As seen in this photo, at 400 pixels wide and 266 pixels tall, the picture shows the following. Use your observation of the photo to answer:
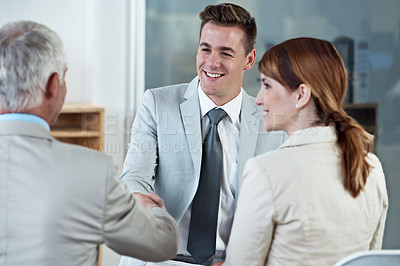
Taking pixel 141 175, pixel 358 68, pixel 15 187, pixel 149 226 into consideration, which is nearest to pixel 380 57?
pixel 358 68

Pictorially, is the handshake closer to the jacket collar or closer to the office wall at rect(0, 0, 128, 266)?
the jacket collar

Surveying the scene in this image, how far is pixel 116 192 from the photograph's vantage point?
1136 mm

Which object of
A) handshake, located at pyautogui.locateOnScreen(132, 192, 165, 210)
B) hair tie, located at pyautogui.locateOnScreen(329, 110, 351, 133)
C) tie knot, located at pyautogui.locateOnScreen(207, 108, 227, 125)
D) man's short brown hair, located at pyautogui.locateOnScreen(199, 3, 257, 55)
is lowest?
handshake, located at pyautogui.locateOnScreen(132, 192, 165, 210)

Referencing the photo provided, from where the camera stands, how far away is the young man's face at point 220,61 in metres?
2.10

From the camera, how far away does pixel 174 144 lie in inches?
79.6

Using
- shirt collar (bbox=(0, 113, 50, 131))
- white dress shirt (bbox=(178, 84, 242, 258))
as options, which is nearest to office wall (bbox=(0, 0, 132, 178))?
white dress shirt (bbox=(178, 84, 242, 258))

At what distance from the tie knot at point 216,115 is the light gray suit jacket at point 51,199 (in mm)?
947

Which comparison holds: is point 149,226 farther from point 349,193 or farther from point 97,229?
point 349,193

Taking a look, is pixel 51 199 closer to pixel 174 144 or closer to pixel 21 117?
pixel 21 117

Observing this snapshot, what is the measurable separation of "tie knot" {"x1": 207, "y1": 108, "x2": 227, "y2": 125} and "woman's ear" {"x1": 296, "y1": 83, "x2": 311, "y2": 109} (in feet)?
2.23

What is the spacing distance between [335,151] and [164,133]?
874 mm

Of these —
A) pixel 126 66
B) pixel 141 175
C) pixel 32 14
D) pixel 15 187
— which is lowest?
pixel 141 175

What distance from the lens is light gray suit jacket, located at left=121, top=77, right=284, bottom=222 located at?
6.53 feet

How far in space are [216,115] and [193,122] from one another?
101mm
